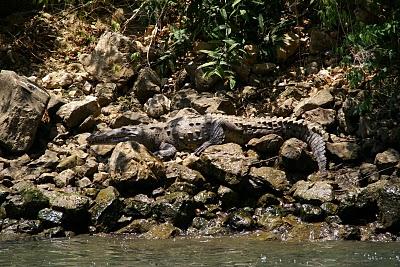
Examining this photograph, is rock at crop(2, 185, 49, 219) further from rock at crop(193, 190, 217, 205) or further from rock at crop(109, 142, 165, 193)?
rock at crop(193, 190, 217, 205)

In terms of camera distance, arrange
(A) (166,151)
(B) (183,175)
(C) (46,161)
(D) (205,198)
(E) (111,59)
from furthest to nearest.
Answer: (E) (111,59)
(A) (166,151)
(C) (46,161)
(B) (183,175)
(D) (205,198)

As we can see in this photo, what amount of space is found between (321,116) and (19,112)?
145 inches

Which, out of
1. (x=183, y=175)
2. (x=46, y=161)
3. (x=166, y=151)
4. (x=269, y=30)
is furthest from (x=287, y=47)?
(x=46, y=161)

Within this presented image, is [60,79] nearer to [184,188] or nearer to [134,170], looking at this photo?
[134,170]

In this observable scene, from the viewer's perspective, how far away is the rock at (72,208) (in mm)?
6578

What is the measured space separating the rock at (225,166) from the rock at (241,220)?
36 centimetres

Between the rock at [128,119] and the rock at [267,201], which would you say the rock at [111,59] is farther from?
the rock at [267,201]

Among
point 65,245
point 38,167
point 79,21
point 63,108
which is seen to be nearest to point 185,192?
point 65,245

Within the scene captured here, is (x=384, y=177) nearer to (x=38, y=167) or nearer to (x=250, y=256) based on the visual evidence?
(x=250, y=256)

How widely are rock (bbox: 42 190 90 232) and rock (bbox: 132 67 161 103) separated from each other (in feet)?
8.92

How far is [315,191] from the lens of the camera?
652 cm

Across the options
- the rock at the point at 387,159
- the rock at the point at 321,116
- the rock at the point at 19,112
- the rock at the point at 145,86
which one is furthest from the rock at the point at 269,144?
the rock at the point at 19,112

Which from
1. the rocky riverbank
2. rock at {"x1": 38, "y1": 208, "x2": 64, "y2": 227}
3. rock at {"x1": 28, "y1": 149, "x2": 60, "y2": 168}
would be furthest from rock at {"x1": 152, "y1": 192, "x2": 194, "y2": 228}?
rock at {"x1": 28, "y1": 149, "x2": 60, "y2": 168}

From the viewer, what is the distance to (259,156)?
7594 millimetres
